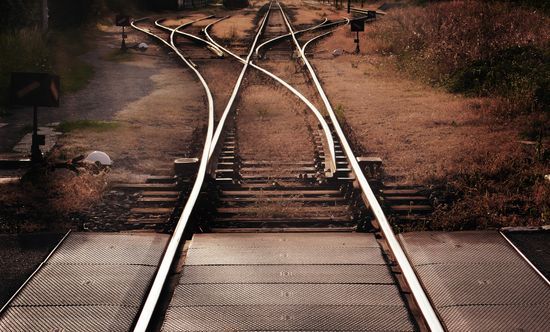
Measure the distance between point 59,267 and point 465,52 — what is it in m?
11.1

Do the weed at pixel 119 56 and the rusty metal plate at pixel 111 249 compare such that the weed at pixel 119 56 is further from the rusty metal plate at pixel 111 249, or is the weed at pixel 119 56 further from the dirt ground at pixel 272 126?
the rusty metal plate at pixel 111 249

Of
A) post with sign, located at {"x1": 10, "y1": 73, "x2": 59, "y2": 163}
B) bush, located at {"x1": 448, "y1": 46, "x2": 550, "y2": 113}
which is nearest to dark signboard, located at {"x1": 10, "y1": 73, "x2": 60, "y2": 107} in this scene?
post with sign, located at {"x1": 10, "y1": 73, "x2": 59, "y2": 163}

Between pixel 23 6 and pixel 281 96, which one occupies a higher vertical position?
pixel 23 6

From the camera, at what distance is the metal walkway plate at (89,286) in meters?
3.67

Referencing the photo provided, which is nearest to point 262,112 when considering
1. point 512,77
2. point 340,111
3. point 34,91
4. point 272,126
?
point 272,126

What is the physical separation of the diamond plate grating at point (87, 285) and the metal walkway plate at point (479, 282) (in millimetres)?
1967

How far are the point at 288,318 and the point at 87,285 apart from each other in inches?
56.3

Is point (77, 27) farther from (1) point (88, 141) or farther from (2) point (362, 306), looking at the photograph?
(2) point (362, 306)

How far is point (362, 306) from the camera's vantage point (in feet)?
12.5

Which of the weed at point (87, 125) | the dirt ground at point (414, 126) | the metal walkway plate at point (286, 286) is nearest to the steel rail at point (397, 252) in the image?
the metal walkway plate at point (286, 286)

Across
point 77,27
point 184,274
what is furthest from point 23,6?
point 184,274

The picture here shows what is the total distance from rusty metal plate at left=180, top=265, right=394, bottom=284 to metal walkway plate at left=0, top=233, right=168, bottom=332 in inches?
14.9

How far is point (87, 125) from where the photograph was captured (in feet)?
31.1

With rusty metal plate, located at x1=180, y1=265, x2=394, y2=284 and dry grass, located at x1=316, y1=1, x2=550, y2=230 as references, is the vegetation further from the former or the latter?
rusty metal plate, located at x1=180, y1=265, x2=394, y2=284
